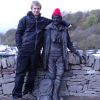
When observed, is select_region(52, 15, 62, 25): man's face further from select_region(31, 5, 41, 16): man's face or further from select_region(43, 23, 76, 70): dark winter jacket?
select_region(31, 5, 41, 16): man's face

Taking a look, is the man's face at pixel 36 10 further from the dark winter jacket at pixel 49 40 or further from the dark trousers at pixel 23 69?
the dark trousers at pixel 23 69

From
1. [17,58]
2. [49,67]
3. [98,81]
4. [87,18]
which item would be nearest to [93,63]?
[98,81]

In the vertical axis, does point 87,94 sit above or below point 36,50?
below

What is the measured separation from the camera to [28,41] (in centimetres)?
590

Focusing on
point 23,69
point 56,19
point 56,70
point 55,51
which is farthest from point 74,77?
Result: point 56,19

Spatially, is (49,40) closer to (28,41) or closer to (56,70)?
(28,41)

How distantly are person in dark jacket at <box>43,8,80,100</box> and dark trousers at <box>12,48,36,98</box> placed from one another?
0.94 feet

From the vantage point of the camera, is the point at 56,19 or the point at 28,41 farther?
the point at 56,19

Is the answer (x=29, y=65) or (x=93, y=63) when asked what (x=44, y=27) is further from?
(x=93, y=63)

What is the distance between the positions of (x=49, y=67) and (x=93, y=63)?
82 cm

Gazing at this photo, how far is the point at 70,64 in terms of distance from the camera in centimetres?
642

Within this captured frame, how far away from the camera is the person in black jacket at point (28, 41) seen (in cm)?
591

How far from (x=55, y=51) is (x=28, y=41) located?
1.84 feet

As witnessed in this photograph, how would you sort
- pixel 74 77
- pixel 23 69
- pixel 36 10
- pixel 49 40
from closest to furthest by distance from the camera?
pixel 36 10, pixel 23 69, pixel 49 40, pixel 74 77
